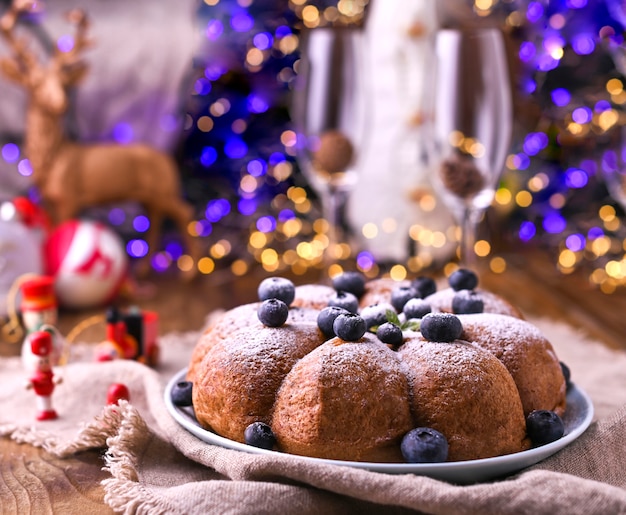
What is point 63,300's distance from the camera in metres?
2.20

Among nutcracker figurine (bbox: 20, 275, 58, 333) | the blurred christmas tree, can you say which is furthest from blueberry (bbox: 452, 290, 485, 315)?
the blurred christmas tree

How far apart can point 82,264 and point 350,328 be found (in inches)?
53.9

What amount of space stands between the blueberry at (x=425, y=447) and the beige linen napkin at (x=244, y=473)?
39 millimetres

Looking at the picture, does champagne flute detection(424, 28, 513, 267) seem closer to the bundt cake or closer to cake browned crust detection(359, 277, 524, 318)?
cake browned crust detection(359, 277, 524, 318)

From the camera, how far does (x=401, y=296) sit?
1.25m

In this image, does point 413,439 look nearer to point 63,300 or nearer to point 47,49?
point 63,300

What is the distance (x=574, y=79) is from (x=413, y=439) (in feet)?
7.03

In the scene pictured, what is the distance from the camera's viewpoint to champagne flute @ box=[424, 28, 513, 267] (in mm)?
1559

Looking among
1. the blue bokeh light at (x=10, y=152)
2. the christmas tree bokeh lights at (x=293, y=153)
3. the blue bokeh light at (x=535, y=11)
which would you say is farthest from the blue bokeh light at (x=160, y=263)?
the blue bokeh light at (x=535, y=11)

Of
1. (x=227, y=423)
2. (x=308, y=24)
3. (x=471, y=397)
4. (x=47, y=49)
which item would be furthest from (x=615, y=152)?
(x=47, y=49)

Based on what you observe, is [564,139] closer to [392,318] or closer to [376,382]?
[392,318]

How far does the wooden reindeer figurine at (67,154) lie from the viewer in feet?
7.76

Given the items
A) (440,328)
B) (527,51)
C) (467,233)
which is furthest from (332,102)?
(527,51)

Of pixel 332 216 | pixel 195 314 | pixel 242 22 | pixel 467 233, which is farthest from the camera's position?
pixel 242 22
